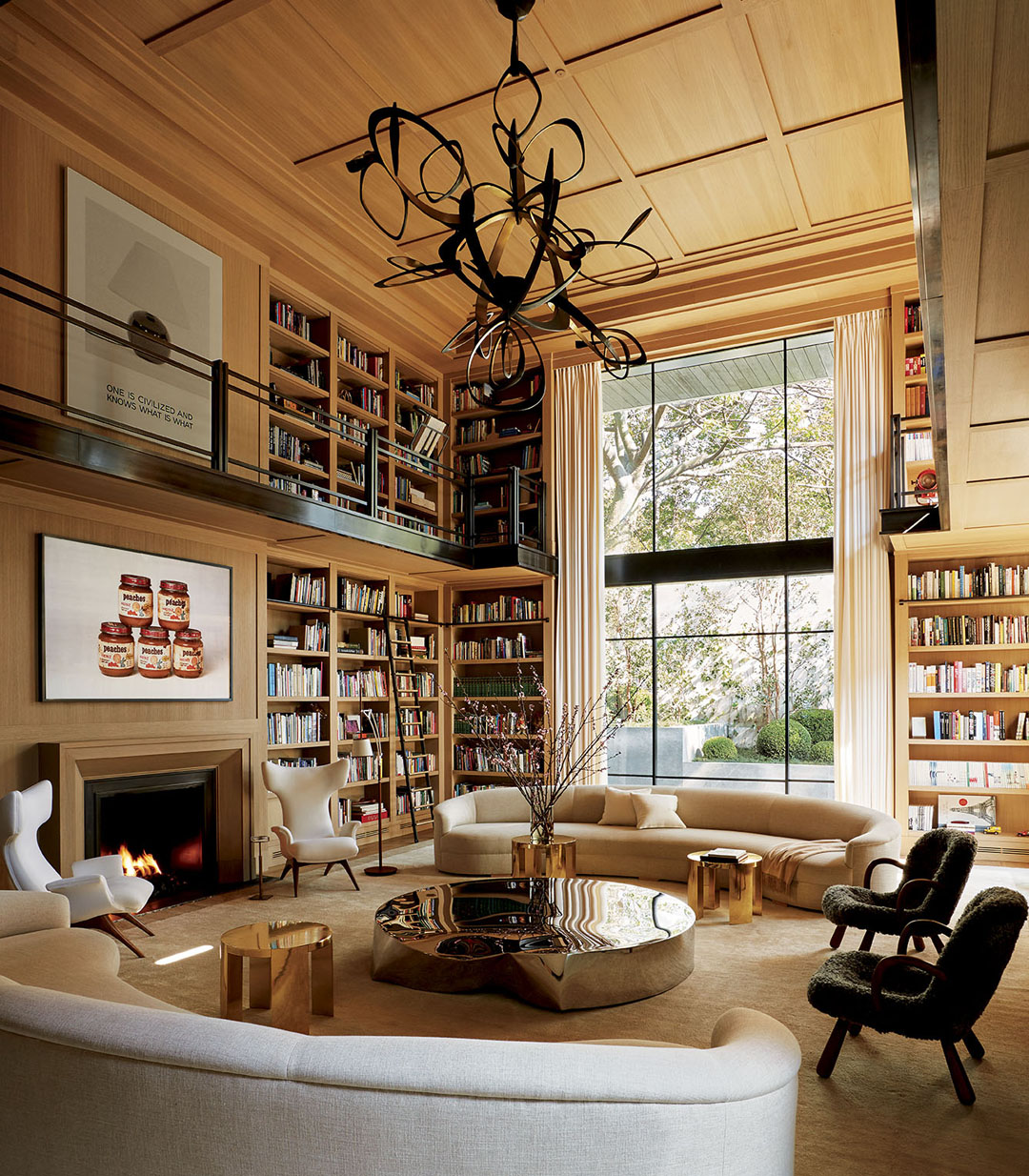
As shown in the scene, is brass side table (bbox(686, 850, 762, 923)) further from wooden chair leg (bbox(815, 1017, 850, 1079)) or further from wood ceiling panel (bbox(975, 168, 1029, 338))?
wood ceiling panel (bbox(975, 168, 1029, 338))

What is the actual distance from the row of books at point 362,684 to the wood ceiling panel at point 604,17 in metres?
5.47

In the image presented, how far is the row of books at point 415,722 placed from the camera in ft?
29.6

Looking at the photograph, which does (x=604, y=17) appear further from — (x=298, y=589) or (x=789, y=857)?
(x=789, y=857)

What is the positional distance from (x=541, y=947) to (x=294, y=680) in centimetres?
433

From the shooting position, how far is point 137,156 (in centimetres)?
603

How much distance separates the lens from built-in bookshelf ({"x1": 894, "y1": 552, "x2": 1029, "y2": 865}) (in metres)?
7.36

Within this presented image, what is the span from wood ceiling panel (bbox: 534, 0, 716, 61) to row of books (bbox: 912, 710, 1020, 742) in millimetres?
5708

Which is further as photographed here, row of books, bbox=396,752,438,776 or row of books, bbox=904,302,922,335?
row of books, bbox=396,752,438,776

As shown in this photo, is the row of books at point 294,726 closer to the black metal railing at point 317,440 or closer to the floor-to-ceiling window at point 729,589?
the black metal railing at point 317,440

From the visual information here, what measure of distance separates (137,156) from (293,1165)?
6.34 metres

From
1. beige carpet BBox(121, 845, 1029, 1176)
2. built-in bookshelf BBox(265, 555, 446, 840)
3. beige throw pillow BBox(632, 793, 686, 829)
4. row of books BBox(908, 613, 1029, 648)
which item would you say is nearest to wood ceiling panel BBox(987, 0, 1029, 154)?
beige carpet BBox(121, 845, 1029, 1176)

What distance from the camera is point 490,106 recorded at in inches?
235

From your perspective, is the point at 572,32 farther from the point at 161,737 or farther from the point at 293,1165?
the point at 293,1165

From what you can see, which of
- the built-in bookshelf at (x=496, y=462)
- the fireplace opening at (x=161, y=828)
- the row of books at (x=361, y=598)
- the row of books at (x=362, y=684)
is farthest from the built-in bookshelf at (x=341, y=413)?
the fireplace opening at (x=161, y=828)
